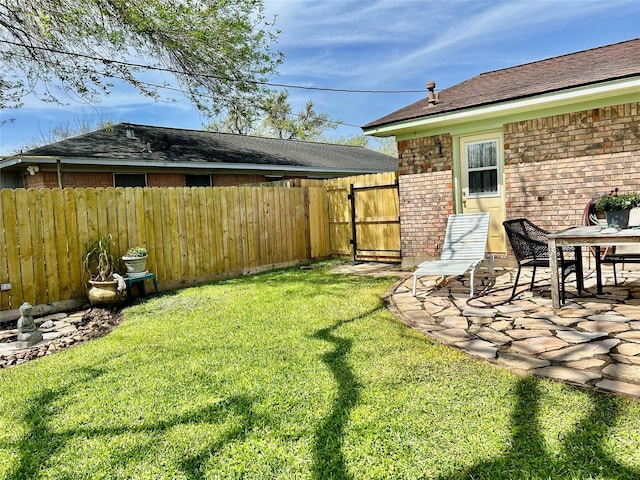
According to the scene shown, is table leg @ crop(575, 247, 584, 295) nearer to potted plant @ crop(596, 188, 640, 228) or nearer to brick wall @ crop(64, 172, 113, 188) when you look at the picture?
potted plant @ crop(596, 188, 640, 228)

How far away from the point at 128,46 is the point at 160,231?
14.7 feet

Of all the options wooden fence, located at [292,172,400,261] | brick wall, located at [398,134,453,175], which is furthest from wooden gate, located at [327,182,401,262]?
brick wall, located at [398,134,453,175]

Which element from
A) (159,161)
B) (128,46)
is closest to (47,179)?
(159,161)

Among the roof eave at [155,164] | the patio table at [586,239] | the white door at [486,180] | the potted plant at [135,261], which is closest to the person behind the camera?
the patio table at [586,239]

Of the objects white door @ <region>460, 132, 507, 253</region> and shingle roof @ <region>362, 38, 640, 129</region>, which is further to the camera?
white door @ <region>460, 132, 507, 253</region>

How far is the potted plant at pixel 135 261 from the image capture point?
6.15 m

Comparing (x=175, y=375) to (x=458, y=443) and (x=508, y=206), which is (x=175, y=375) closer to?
A: (x=458, y=443)

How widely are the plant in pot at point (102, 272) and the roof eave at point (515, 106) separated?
4971 millimetres

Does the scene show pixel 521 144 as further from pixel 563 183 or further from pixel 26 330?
pixel 26 330

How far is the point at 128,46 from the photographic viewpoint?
8.74 meters

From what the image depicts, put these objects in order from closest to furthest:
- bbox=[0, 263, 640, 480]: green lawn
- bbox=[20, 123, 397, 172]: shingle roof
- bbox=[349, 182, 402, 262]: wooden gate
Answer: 1. bbox=[0, 263, 640, 480]: green lawn
2. bbox=[349, 182, 402, 262]: wooden gate
3. bbox=[20, 123, 397, 172]: shingle roof

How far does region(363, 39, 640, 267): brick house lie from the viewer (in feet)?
19.6

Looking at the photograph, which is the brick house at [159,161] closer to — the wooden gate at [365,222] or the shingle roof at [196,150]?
the shingle roof at [196,150]

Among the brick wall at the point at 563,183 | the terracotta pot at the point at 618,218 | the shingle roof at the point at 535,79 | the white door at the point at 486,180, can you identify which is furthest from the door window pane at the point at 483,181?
the terracotta pot at the point at 618,218
